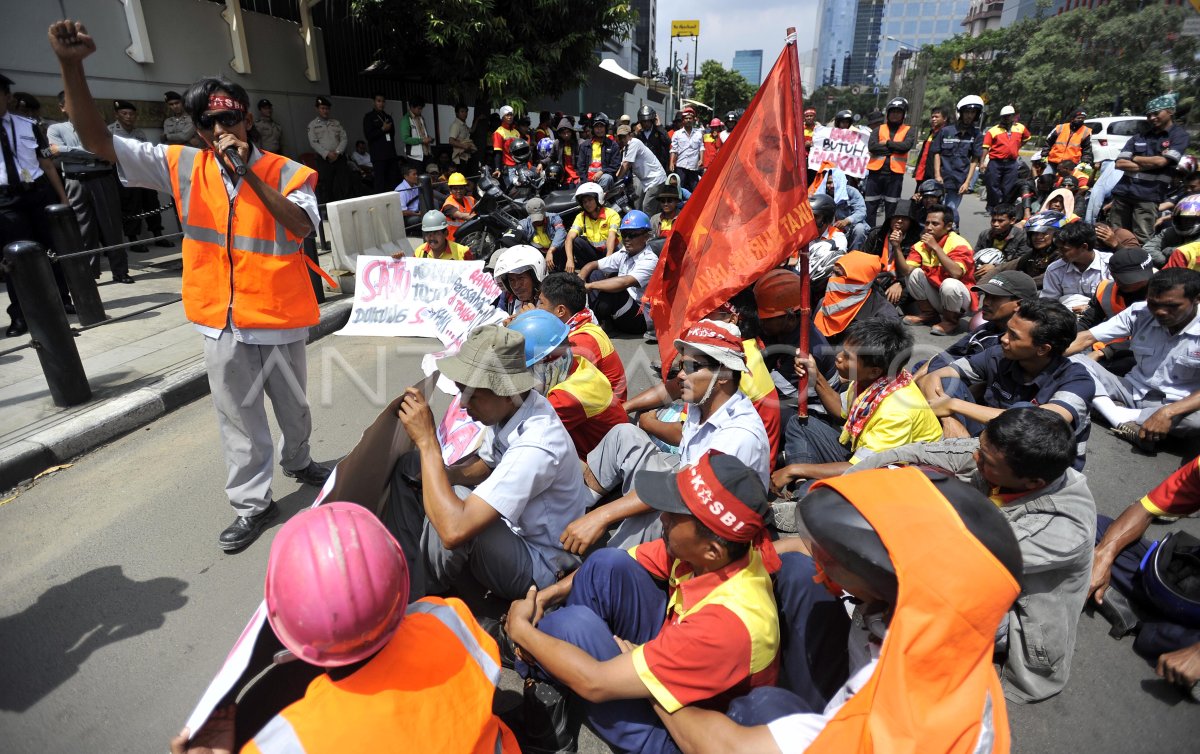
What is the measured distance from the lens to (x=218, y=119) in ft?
8.88

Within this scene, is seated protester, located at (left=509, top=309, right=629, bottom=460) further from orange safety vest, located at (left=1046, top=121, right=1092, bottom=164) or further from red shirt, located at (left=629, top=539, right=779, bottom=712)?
orange safety vest, located at (left=1046, top=121, right=1092, bottom=164)

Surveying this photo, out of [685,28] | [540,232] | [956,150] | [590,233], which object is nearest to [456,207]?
[540,232]

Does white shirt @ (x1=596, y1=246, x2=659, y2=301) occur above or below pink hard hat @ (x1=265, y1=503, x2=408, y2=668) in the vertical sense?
below

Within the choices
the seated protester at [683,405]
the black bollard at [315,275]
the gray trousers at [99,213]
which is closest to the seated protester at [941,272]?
the seated protester at [683,405]

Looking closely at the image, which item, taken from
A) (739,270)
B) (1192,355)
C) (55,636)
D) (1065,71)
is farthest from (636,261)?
(1065,71)

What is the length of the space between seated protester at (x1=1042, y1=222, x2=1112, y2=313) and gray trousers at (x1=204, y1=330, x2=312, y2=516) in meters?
5.74

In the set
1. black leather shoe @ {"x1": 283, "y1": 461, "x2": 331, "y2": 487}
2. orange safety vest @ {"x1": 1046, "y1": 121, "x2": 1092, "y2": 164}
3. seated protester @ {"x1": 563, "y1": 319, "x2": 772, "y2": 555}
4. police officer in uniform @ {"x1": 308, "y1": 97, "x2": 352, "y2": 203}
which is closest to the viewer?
seated protester @ {"x1": 563, "y1": 319, "x2": 772, "y2": 555}

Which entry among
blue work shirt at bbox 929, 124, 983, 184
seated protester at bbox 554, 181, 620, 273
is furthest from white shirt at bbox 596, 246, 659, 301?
blue work shirt at bbox 929, 124, 983, 184

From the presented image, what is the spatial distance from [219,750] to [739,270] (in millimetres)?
2958

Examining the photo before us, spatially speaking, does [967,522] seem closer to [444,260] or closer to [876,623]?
[876,623]

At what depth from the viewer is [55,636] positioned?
8.71 feet

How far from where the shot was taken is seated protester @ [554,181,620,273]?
24.0 ft

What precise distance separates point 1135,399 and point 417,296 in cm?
597

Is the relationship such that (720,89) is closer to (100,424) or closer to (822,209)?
(822,209)
